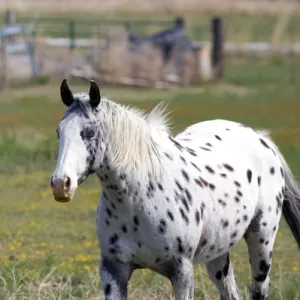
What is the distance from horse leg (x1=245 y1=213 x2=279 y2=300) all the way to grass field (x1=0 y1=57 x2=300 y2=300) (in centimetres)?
28

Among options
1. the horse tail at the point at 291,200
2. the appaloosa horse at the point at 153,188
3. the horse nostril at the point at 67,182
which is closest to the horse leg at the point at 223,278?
the appaloosa horse at the point at 153,188

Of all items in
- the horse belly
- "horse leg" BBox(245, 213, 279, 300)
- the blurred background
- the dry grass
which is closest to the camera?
the horse belly

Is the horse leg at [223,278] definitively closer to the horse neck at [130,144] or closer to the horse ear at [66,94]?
the horse neck at [130,144]

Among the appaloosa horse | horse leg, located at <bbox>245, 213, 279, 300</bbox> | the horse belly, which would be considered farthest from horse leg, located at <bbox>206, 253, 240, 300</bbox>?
the horse belly

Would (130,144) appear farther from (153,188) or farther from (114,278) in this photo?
(114,278)

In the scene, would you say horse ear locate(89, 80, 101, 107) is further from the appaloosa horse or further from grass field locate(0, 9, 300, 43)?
grass field locate(0, 9, 300, 43)

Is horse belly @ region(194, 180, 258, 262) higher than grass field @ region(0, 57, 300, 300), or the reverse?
horse belly @ region(194, 180, 258, 262)

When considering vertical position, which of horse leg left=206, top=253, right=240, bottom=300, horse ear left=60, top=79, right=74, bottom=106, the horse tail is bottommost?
horse leg left=206, top=253, right=240, bottom=300

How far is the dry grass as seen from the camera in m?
61.2

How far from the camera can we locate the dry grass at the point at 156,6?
61156 millimetres

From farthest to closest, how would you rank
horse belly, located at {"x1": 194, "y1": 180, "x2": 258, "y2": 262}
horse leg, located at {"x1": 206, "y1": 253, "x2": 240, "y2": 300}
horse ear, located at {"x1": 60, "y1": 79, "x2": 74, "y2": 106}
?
horse leg, located at {"x1": 206, "y1": 253, "x2": 240, "y2": 300}, horse belly, located at {"x1": 194, "y1": 180, "x2": 258, "y2": 262}, horse ear, located at {"x1": 60, "y1": 79, "x2": 74, "y2": 106}

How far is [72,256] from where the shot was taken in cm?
1157

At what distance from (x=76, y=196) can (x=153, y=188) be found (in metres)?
8.50

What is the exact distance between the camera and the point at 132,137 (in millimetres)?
6945
